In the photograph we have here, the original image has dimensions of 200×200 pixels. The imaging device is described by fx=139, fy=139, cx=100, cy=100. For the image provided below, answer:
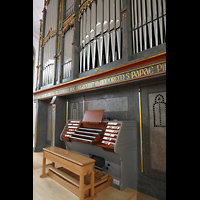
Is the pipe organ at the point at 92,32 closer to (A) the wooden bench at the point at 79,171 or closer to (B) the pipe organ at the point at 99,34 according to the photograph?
(B) the pipe organ at the point at 99,34

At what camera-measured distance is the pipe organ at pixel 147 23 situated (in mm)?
2551

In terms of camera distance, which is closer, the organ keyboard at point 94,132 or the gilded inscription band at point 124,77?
the gilded inscription band at point 124,77

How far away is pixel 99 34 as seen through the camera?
3.69m

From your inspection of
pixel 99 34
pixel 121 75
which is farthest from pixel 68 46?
pixel 121 75

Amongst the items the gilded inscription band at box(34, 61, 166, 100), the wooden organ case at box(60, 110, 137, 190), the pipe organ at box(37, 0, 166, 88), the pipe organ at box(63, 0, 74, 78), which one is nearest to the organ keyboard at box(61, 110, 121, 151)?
the wooden organ case at box(60, 110, 137, 190)

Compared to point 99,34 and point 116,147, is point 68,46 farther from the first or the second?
point 116,147

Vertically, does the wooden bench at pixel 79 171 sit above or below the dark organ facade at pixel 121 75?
below

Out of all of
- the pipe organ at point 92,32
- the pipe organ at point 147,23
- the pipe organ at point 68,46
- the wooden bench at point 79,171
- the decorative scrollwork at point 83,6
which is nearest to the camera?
the wooden bench at point 79,171

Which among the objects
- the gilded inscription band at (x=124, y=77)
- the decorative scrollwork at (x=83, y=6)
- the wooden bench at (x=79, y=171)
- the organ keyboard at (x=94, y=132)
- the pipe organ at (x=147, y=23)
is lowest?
the wooden bench at (x=79, y=171)

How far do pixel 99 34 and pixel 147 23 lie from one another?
4.45 ft

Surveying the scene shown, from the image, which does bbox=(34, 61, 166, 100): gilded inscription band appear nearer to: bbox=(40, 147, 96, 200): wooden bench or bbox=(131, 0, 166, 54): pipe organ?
bbox=(131, 0, 166, 54): pipe organ

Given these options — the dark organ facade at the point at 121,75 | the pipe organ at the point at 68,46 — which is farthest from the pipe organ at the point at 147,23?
the pipe organ at the point at 68,46
